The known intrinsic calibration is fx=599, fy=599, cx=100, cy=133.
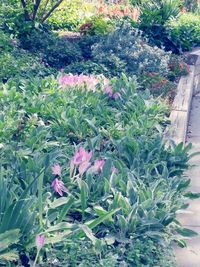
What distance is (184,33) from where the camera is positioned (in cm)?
1143

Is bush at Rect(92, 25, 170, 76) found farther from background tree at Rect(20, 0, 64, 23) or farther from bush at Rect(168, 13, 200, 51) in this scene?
bush at Rect(168, 13, 200, 51)

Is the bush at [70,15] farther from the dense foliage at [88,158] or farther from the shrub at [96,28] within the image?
the dense foliage at [88,158]

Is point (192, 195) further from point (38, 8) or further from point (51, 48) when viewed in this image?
point (38, 8)

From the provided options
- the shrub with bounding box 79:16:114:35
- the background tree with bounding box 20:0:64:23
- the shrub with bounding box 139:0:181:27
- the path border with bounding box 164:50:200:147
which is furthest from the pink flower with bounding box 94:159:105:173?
the shrub with bounding box 139:0:181:27

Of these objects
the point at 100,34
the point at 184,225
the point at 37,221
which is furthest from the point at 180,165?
the point at 100,34

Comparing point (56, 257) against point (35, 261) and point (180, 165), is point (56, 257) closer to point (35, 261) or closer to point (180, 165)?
point (35, 261)

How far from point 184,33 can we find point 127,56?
10.0 feet

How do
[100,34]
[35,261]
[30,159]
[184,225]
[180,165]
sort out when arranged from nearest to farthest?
[35,261] < [30,159] < [184,225] < [180,165] < [100,34]

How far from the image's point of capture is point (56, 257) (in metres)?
3.32

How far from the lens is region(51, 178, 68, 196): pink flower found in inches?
148

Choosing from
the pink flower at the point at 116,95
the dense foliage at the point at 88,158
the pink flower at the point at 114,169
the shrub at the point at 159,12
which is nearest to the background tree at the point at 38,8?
the dense foliage at the point at 88,158

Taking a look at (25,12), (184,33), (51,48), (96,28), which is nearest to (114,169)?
(51,48)

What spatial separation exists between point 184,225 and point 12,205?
5.39 feet

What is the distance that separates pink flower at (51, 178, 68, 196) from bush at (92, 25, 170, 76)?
442 centimetres
